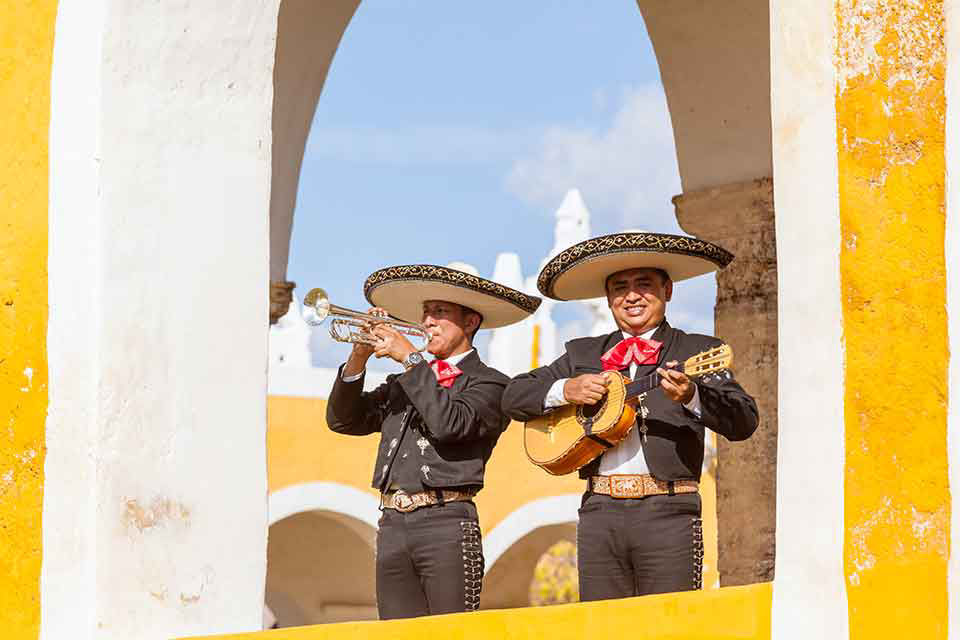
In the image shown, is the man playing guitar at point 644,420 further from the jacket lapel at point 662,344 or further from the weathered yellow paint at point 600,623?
the weathered yellow paint at point 600,623

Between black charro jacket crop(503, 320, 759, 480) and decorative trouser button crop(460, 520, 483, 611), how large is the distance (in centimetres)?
39

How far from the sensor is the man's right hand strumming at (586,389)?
485cm

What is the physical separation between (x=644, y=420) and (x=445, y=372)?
30.5 inches

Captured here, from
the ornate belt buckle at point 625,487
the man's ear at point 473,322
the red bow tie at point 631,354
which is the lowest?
the ornate belt buckle at point 625,487

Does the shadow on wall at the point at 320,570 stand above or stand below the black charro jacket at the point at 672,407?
below

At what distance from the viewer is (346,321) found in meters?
5.25

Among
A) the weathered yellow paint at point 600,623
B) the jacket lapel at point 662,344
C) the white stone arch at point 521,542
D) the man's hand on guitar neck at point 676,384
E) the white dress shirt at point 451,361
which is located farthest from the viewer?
the white stone arch at point 521,542

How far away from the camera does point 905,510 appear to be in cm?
458

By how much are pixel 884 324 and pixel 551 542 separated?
37.4 feet


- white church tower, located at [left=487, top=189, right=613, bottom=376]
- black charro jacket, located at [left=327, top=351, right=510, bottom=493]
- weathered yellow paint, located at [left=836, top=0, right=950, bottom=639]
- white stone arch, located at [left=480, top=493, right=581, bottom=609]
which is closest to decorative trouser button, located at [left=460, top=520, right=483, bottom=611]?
black charro jacket, located at [left=327, top=351, right=510, bottom=493]

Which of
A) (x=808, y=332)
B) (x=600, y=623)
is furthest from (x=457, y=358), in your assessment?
(x=600, y=623)

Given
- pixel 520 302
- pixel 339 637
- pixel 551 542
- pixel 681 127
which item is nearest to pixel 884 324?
pixel 520 302

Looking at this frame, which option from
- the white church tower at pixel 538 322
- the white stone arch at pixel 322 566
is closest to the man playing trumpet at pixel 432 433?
the white church tower at pixel 538 322

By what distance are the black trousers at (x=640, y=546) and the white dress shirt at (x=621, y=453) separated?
0.08 m
